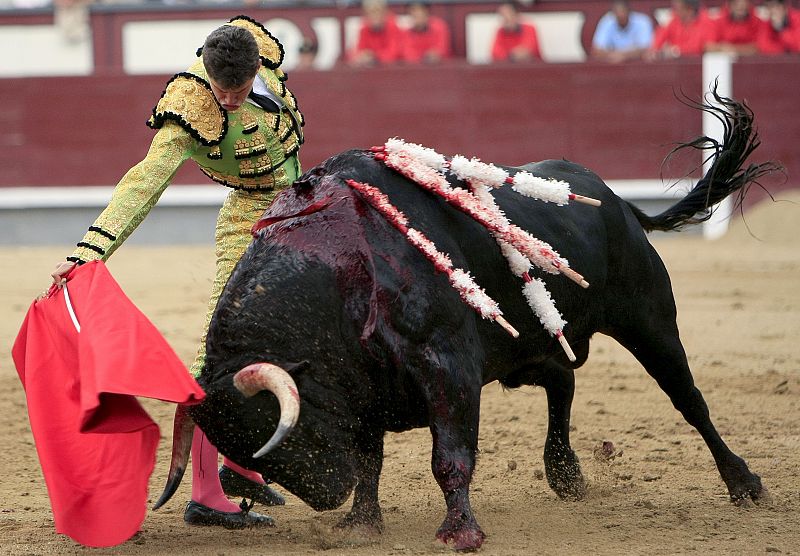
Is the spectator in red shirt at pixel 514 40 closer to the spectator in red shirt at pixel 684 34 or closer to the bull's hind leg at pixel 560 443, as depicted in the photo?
the spectator in red shirt at pixel 684 34

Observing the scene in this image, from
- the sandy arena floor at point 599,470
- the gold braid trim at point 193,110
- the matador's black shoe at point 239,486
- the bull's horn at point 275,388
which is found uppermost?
the gold braid trim at point 193,110

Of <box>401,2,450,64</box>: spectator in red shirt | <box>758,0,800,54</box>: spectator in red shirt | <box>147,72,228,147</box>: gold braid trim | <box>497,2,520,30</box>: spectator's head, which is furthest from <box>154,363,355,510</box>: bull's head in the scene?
<box>758,0,800,54</box>: spectator in red shirt

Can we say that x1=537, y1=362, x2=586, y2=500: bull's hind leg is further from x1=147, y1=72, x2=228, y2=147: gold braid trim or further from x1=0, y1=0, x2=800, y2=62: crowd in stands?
x1=0, y1=0, x2=800, y2=62: crowd in stands

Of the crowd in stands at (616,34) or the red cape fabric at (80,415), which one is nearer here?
the red cape fabric at (80,415)

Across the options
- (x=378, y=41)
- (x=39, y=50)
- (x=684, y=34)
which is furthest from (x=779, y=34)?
(x=39, y=50)

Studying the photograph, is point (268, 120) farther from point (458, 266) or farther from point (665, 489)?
point (665, 489)

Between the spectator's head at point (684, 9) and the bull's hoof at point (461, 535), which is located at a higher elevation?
the spectator's head at point (684, 9)

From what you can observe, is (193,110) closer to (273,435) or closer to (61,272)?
(61,272)

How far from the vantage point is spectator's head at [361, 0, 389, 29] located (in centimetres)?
940

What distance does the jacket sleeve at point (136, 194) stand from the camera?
2.81 metres

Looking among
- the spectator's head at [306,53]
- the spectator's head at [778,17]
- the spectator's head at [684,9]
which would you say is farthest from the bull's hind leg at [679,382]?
the spectator's head at [306,53]

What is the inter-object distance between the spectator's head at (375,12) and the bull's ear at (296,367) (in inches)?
279

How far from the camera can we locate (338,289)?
2.70 m

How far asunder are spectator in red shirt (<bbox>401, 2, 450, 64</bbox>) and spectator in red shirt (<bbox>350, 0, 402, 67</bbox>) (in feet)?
0.25
